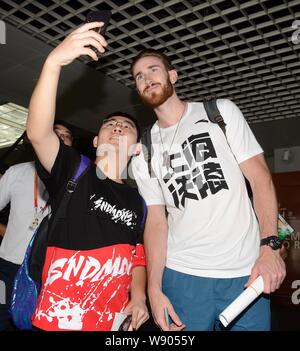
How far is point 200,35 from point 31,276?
249 centimetres

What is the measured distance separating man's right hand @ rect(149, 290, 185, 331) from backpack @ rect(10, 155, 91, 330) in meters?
0.41

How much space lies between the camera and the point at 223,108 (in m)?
Answer: 1.35

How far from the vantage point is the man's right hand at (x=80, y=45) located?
941 millimetres

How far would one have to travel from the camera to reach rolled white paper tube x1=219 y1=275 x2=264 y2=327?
101 cm

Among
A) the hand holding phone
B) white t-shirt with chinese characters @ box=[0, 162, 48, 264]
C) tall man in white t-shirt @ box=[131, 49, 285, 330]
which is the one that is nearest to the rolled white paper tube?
tall man in white t-shirt @ box=[131, 49, 285, 330]

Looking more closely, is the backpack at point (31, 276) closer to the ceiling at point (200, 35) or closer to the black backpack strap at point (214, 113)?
the black backpack strap at point (214, 113)

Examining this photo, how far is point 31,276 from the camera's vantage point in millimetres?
1133

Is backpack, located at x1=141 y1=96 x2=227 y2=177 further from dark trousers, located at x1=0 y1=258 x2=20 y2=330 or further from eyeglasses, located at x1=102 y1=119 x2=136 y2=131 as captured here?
dark trousers, located at x1=0 y1=258 x2=20 y2=330

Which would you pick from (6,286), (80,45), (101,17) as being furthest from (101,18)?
(6,286)

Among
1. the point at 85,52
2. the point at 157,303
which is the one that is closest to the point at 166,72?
the point at 85,52

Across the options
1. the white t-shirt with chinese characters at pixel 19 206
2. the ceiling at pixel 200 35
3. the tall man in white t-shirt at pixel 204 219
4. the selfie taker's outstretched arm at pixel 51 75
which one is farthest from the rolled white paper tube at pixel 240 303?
the ceiling at pixel 200 35

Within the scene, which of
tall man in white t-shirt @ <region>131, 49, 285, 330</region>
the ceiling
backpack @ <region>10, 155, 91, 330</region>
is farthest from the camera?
the ceiling

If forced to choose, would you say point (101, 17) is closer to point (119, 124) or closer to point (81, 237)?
point (119, 124)
